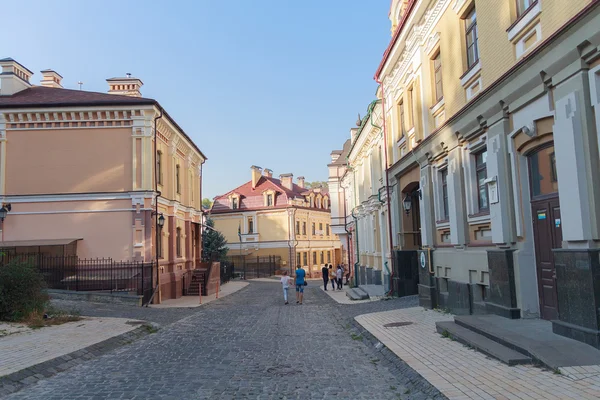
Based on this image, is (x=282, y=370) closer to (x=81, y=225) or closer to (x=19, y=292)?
(x=19, y=292)

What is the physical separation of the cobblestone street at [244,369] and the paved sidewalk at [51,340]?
0.63 m

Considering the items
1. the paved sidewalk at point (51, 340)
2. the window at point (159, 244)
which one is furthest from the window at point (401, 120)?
the window at point (159, 244)

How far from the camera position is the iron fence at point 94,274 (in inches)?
773

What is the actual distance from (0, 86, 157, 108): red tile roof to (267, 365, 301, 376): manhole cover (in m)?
15.5

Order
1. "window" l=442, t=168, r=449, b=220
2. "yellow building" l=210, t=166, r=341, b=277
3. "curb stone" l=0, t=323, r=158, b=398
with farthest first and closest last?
"yellow building" l=210, t=166, r=341, b=277 < "window" l=442, t=168, r=449, b=220 < "curb stone" l=0, t=323, r=158, b=398

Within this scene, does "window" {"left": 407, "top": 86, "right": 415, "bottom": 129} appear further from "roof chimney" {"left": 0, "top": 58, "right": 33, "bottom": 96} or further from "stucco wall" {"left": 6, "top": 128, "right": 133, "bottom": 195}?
"roof chimney" {"left": 0, "top": 58, "right": 33, "bottom": 96}

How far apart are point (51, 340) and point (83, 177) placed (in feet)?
40.5

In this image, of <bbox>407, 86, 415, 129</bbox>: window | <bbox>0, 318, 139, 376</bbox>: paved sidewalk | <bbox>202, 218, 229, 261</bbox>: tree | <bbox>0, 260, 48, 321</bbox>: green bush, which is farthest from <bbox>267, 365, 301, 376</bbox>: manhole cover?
<bbox>202, 218, 229, 261</bbox>: tree

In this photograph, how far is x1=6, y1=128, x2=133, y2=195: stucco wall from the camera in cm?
2100

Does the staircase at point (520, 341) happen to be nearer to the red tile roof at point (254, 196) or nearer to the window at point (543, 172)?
the window at point (543, 172)

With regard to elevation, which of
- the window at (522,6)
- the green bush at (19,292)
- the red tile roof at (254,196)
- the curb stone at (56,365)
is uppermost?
the red tile roof at (254,196)

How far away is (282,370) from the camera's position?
7.77 m

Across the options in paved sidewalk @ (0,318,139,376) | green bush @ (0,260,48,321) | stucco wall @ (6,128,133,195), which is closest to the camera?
paved sidewalk @ (0,318,139,376)

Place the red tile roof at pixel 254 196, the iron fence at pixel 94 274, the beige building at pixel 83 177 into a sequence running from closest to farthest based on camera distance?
the iron fence at pixel 94 274
the beige building at pixel 83 177
the red tile roof at pixel 254 196
